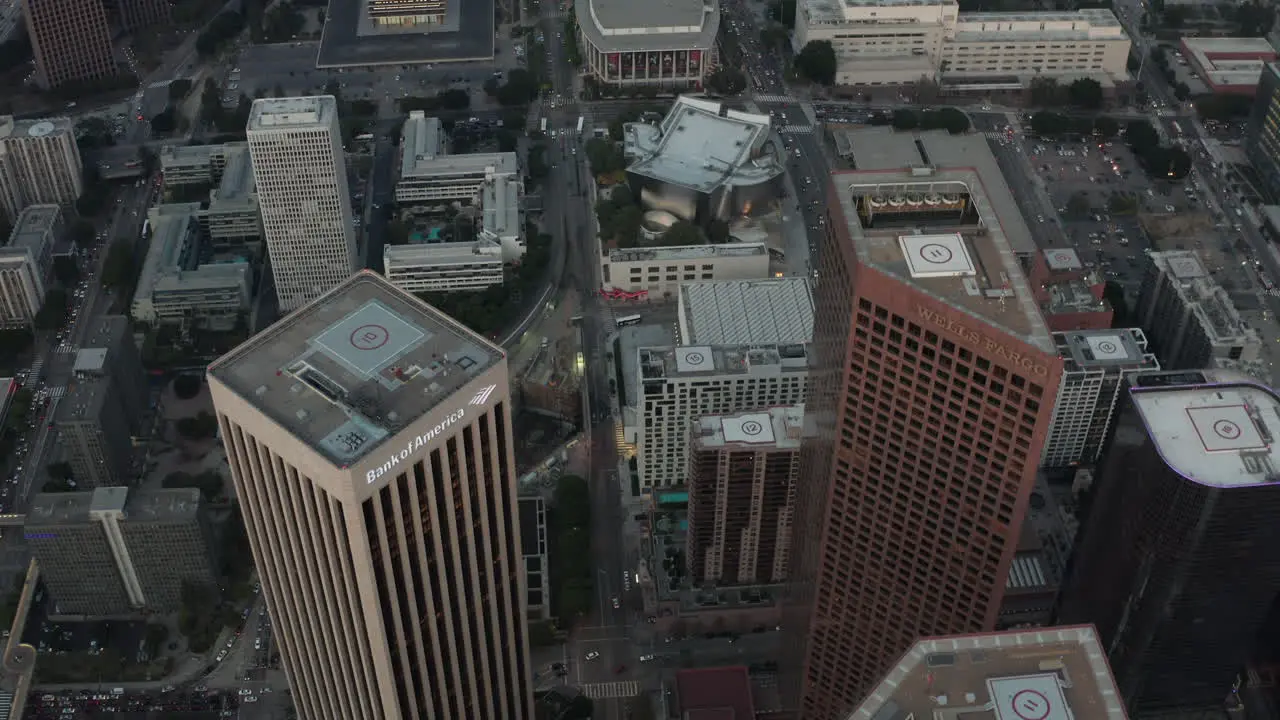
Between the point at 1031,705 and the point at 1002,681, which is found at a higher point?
the point at 1002,681

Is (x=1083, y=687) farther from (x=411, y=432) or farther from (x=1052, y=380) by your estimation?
(x=411, y=432)

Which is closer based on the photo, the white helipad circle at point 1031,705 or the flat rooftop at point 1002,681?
the white helipad circle at point 1031,705

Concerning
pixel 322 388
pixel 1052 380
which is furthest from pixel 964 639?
pixel 322 388

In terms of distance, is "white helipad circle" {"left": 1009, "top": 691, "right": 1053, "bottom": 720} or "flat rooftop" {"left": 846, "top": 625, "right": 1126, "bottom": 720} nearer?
"white helipad circle" {"left": 1009, "top": 691, "right": 1053, "bottom": 720}

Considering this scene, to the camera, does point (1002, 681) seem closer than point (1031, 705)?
No
